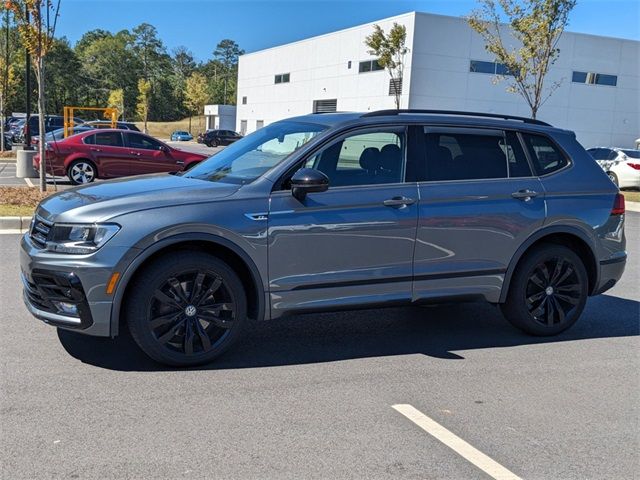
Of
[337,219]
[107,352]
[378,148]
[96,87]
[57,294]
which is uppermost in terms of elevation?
[96,87]

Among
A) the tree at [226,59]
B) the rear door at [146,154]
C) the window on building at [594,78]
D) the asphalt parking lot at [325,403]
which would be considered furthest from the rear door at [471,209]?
the tree at [226,59]

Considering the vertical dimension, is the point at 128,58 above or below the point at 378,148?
above

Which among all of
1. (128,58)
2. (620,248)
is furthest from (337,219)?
(128,58)

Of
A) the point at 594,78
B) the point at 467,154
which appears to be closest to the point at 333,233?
the point at 467,154

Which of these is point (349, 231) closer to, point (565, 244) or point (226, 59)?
point (565, 244)

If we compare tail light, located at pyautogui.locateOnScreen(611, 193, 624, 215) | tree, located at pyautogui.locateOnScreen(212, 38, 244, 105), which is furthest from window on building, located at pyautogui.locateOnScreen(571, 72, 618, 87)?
tree, located at pyautogui.locateOnScreen(212, 38, 244, 105)

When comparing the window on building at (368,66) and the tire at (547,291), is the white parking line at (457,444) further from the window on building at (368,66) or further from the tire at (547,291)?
the window on building at (368,66)

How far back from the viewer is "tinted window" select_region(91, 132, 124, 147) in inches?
642

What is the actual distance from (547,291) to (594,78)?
44719 mm

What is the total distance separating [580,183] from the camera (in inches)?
222

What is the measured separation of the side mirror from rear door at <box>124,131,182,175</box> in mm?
12556

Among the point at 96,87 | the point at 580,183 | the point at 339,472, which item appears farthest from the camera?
the point at 96,87

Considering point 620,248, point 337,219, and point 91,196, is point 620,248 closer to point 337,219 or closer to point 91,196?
point 337,219

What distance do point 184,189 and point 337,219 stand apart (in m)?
1.10
